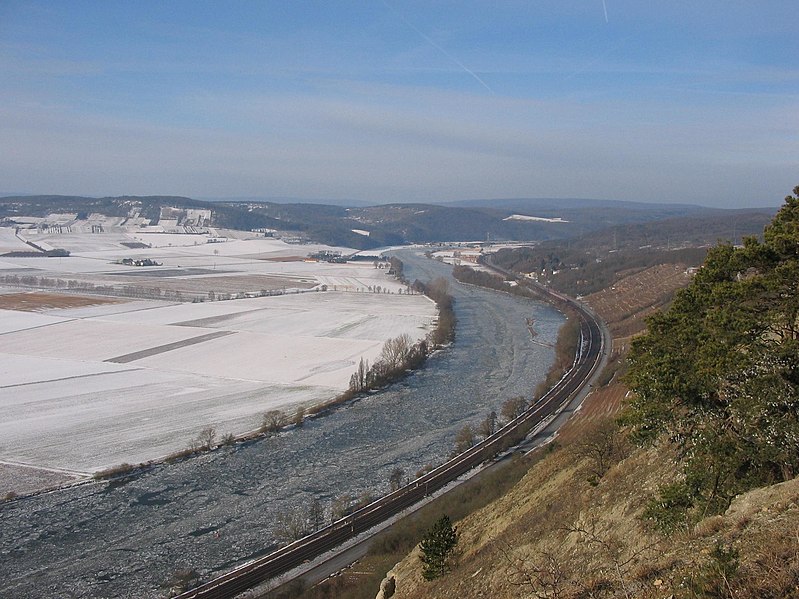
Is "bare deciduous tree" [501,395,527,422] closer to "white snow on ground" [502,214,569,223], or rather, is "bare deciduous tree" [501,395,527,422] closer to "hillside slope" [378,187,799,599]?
"hillside slope" [378,187,799,599]

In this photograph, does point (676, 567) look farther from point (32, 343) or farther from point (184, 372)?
point (32, 343)

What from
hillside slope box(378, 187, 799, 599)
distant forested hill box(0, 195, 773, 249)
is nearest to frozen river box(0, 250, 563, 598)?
hillside slope box(378, 187, 799, 599)

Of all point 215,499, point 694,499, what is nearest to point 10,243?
point 215,499

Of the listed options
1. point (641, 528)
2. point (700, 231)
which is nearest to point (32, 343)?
point (641, 528)

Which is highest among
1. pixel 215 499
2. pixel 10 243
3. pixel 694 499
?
pixel 694 499

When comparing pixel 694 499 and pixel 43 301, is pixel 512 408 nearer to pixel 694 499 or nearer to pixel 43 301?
pixel 694 499

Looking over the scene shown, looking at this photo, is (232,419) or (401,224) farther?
(401,224)
